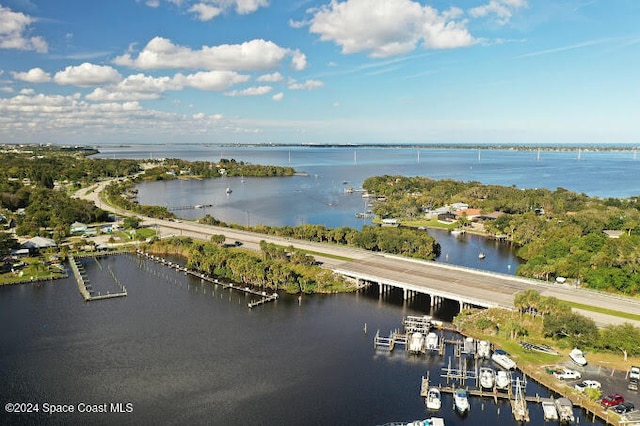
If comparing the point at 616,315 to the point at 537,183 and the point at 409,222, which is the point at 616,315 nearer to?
the point at 409,222

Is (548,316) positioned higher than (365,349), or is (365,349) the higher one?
(548,316)

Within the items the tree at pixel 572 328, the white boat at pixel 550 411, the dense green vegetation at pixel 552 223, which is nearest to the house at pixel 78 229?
the dense green vegetation at pixel 552 223

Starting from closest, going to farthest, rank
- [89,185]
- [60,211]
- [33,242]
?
1. [33,242]
2. [60,211]
3. [89,185]

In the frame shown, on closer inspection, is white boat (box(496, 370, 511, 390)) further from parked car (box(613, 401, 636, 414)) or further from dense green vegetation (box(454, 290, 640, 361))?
dense green vegetation (box(454, 290, 640, 361))

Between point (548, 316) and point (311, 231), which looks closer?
point (548, 316)

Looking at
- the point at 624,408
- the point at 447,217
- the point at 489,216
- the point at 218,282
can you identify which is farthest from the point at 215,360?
the point at 489,216

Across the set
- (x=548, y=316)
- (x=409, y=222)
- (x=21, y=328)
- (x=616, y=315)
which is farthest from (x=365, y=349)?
(x=409, y=222)
